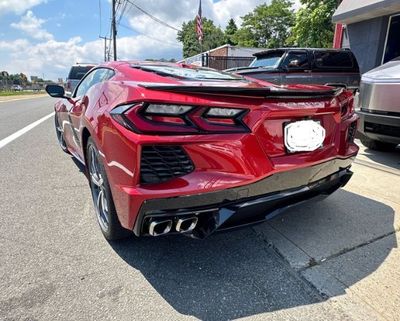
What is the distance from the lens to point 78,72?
11.9 meters

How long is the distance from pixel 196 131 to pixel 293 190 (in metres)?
0.80

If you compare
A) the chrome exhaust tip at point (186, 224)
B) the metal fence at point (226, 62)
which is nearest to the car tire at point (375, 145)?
the chrome exhaust tip at point (186, 224)

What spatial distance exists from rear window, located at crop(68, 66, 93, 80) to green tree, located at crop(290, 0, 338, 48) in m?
11.8

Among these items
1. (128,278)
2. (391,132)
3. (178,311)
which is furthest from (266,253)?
(391,132)

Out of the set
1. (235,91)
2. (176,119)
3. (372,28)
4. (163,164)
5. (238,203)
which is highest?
(372,28)

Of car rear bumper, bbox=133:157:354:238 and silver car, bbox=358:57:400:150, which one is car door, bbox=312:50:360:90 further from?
car rear bumper, bbox=133:157:354:238

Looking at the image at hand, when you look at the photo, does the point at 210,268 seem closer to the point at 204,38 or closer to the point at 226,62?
the point at 226,62

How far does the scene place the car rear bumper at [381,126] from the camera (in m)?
3.79

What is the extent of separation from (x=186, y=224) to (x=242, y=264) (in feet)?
2.12

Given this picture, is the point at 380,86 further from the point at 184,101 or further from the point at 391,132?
the point at 184,101

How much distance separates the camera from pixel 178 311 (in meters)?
1.84

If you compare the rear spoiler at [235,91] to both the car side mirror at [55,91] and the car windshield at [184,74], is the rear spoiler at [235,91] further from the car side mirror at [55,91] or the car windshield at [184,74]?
the car side mirror at [55,91]

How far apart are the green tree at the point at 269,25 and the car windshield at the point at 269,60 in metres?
38.3

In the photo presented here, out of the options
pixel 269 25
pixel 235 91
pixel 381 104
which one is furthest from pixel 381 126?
pixel 269 25
